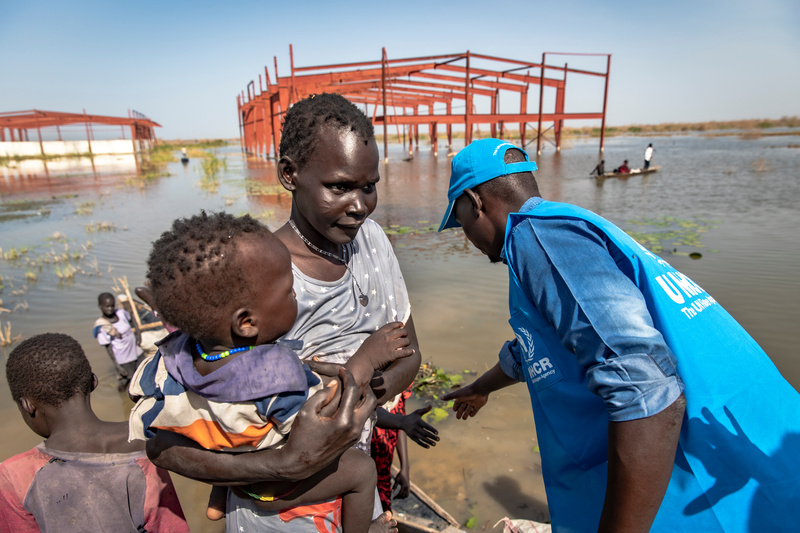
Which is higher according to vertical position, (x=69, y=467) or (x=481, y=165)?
(x=481, y=165)

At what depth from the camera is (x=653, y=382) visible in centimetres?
107

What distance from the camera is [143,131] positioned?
170 feet

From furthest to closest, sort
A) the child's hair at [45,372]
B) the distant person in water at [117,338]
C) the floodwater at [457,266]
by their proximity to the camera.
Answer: the distant person in water at [117,338]
the floodwater at [457,266]
the child's hair at [45,372]

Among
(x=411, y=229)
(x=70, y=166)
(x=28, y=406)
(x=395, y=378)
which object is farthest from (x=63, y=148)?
(x=395, y=378)

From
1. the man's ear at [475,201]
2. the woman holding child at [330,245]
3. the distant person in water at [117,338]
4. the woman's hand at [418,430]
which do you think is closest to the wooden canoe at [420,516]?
the woman's hand at [418,430]

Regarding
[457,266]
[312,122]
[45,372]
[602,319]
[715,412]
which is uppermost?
[312,122]

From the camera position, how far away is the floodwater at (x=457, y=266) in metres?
3.49

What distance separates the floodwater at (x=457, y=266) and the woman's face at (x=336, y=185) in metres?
2.36

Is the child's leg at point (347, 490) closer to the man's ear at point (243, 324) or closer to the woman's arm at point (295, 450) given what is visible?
the woman's arm at point (295, 450)

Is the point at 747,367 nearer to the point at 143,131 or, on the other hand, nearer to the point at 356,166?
the point at 356,166

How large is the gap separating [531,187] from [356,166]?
61 centimetres

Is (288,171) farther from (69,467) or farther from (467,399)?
(69,467)

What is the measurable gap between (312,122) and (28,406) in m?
1.67

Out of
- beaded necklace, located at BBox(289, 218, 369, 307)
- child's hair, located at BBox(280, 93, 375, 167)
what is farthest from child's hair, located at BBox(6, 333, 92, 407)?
child's hair, located at BBox(280, 93, 375, 167)
